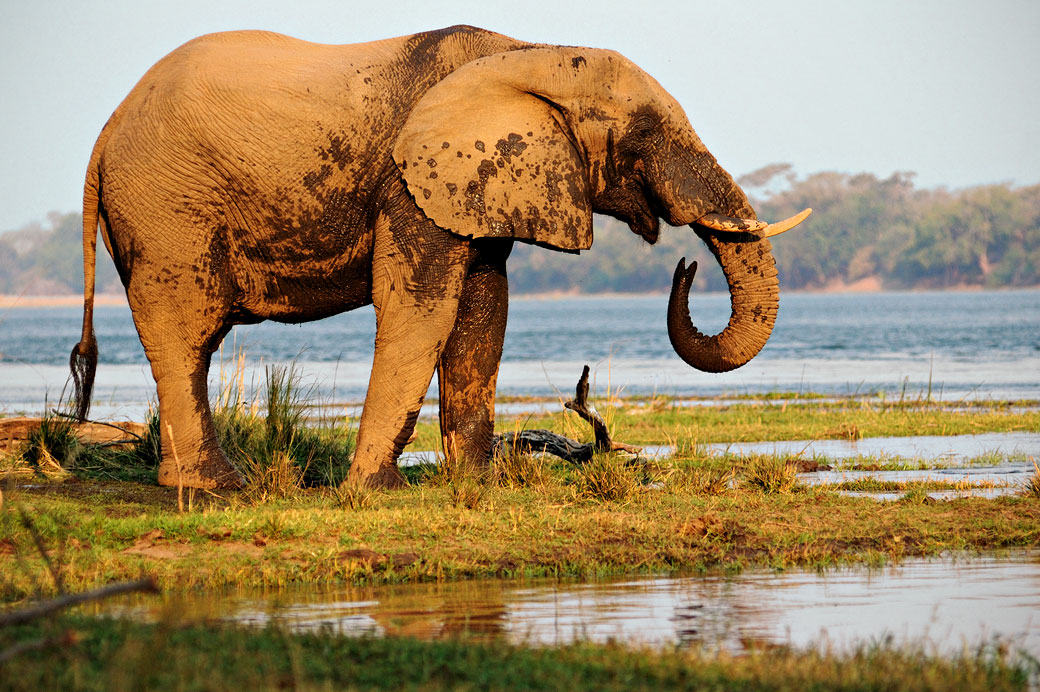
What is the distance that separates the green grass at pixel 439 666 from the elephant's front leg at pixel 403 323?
397cm

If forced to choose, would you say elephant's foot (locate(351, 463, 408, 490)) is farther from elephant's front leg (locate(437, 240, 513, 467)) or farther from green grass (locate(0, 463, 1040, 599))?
elephant's front leg (locate(437, 240, 513, 467))

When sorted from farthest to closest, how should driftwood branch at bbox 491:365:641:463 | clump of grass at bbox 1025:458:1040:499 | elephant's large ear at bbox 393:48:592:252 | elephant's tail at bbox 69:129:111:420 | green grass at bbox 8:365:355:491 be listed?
driftwood branch at bbox 491:365:641:463 < green grass at bbox 8:365:355:491 < elephant's tail at bbox 69:129:111:420 < clump of grass at bbox 1025:458:1040:499 < elephant's large ear at bbox 393:48:592:252

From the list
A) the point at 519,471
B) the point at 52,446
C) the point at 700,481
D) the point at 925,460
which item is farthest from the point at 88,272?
the point at 925,460

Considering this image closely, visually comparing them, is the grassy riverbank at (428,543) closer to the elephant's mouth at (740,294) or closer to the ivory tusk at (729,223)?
the elephant's mouth at (740,294)

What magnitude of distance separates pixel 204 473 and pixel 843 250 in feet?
484

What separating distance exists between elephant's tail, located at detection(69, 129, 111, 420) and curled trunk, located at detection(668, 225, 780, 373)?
4.76 metres

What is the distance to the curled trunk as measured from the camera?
32.8 feet

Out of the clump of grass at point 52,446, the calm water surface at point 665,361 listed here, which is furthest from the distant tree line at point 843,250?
the clump of grass at point 52,446

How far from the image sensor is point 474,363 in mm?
10844

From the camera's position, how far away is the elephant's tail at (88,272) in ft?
34.4

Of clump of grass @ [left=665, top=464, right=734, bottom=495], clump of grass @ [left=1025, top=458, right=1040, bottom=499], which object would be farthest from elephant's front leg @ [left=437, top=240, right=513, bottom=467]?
clump of grass @ [left=1025, top=458, right=1040, bottom=499]

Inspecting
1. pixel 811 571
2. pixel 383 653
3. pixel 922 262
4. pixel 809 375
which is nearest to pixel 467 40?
pixel 811 571

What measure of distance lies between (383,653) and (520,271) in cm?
14989

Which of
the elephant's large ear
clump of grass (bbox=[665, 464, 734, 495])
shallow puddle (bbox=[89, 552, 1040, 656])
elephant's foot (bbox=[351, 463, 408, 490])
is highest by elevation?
the elephant's large ear
